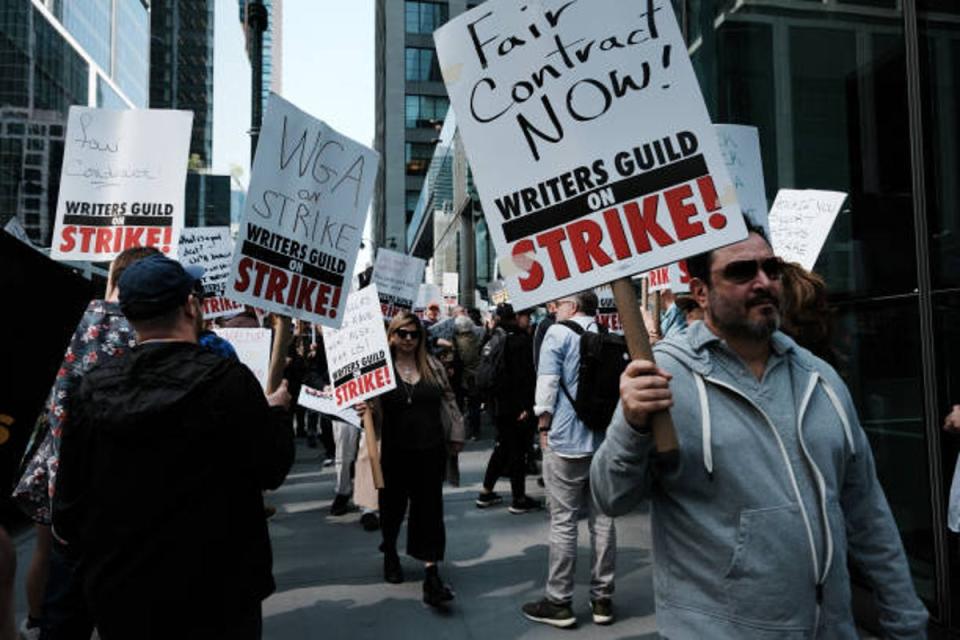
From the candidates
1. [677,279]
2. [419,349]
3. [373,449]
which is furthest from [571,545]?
[677,279]

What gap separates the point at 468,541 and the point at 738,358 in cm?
470

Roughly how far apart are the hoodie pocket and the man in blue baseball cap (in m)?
1.38

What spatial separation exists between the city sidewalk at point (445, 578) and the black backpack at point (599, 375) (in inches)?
50.0

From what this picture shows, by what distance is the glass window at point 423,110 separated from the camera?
68.8m

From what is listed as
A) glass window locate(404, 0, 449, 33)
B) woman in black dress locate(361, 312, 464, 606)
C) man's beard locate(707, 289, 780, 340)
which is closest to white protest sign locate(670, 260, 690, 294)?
woman in black dress locate(361, 312, 464, 606)

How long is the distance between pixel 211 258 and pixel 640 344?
584 centimetres

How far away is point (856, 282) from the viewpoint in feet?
17.2

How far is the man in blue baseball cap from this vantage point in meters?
2.15

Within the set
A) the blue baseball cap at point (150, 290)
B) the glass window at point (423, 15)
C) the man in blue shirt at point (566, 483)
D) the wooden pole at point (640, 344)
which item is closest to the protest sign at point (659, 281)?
the man in blue shirt at point (566, 483)

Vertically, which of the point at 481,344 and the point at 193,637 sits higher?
the point at 481,344

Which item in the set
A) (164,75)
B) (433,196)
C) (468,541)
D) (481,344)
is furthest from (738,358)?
(164,75)

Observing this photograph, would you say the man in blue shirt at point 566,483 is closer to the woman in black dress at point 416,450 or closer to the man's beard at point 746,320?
the woman in black dress at point 416,450

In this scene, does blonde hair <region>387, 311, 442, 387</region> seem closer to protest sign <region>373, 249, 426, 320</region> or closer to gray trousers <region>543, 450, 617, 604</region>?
gray trousers <region>543, 450, 617, 604</region>

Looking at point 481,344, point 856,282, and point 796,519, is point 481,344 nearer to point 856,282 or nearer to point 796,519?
point 856,282
